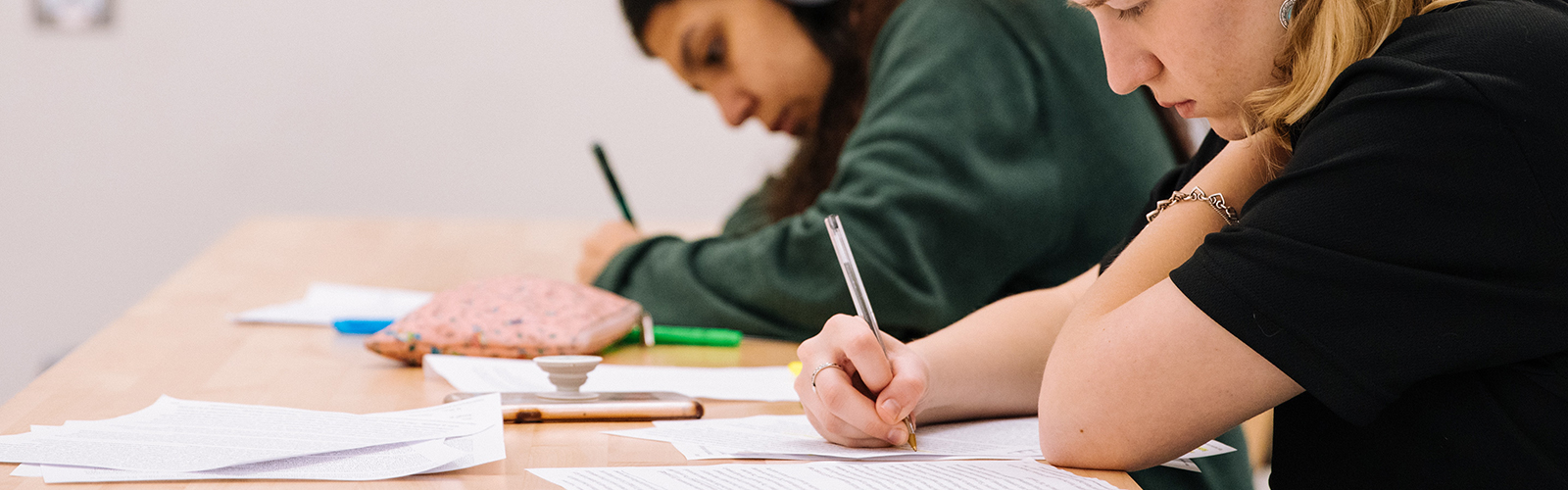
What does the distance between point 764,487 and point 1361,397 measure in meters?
0.29

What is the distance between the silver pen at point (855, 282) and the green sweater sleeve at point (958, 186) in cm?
39

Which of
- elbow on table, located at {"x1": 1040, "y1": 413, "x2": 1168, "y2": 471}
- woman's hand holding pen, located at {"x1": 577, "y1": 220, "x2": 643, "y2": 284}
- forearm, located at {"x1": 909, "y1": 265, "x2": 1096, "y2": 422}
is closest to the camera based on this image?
elbow on table, located at {"x1": 1040, "y1": 413, "x2": 1168, "y2": 471}

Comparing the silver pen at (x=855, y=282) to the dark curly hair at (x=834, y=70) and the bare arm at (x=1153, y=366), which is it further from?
the dark curly hair at (x=834, y=70)

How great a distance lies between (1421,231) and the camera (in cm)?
56

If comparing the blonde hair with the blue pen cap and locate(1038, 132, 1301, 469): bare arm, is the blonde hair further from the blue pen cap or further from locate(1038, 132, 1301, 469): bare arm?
the blue pen cap

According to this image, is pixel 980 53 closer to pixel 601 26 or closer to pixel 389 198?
pixel 601 26


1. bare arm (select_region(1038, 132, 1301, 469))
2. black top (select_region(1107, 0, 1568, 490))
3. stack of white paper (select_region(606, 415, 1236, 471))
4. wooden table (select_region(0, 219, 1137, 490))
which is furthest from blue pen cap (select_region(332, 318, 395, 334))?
black top (select_region(1107, 0, 1568, 490))

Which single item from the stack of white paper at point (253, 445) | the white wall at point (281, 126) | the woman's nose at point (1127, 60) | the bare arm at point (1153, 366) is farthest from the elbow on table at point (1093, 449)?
the white wall at point (281, 126)

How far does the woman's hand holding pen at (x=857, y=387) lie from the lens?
739 millimetres

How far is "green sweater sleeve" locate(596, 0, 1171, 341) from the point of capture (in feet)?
3.85

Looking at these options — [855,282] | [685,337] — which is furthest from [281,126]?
[855,282]

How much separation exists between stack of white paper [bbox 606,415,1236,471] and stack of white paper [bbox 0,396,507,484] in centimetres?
12

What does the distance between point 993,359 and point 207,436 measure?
52 centimetres

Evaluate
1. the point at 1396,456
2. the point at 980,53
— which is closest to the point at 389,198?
the point at 980,53
